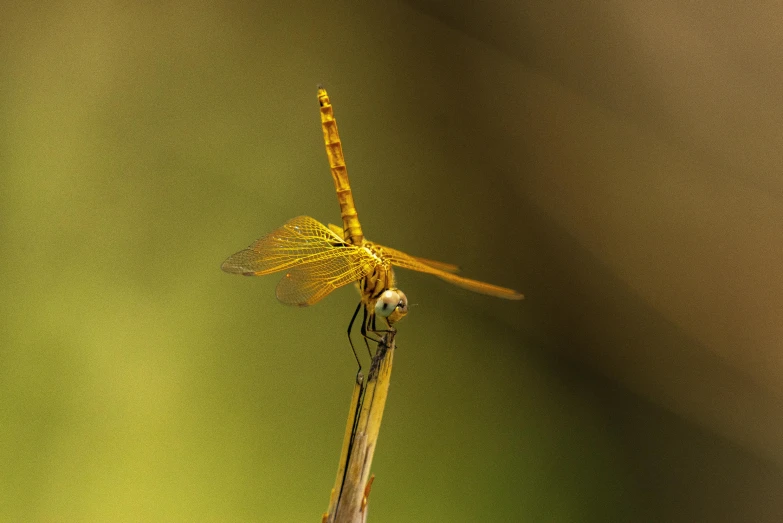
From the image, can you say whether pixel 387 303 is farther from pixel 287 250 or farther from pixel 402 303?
pixel 287 250

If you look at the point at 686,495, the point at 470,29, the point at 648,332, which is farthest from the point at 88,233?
the point at 686,495

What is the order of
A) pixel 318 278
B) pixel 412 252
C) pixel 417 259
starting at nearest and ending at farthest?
pixel 318 278 → pixel 417 259 → pixel 412 252

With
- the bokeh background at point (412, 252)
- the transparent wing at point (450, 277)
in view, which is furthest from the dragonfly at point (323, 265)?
the bokeh background at point (412, 252)

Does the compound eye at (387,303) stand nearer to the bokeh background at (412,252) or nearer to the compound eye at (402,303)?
the compound eye at (402,303)

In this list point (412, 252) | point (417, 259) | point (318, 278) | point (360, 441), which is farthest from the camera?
point (412, 252)

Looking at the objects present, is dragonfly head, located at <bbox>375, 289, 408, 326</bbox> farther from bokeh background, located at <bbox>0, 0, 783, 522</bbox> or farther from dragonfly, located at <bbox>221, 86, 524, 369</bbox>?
bokeh background, located at <bbox>0, 0, 783, 522</bbox>

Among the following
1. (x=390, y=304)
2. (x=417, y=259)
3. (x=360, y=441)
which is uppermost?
(x=417, y=259)

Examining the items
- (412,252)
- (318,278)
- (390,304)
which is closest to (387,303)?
(390,304)

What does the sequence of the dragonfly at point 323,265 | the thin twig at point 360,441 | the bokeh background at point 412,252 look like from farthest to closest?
the bokeh background at point 412,252
the dragonfly at point 323,265
the thin twig at point 360,441
